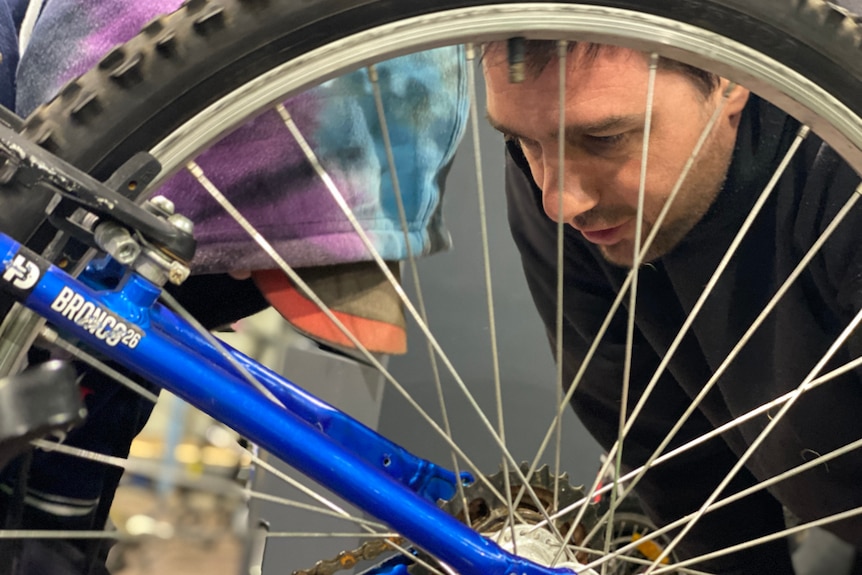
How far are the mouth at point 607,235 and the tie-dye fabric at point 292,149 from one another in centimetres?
20

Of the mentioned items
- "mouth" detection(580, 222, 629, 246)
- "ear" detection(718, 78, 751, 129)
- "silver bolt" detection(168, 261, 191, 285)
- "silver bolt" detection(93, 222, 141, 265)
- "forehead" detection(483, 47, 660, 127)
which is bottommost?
"silver bolt" detection(168, 261, 191, 285)

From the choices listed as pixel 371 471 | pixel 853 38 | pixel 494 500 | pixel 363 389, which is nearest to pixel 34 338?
pixel 371 471

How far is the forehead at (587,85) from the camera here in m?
0.54

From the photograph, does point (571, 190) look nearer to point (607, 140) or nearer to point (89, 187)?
point (607, 140)

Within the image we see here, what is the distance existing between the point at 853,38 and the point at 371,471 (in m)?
0.36

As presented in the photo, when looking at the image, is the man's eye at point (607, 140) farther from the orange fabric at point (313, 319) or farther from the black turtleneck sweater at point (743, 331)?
the orange fabric at point (313, 319)

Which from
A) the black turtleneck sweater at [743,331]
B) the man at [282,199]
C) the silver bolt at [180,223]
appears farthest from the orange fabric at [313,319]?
the black turtleneck sweater at [743,331]

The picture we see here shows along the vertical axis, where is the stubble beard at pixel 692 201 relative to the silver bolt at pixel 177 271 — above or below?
above

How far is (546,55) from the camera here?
19.5 inches

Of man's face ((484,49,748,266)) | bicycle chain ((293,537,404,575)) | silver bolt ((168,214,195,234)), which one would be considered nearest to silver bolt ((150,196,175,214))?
silver bolt ((168,214,195,234))

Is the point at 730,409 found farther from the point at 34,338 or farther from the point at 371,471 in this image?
the point at 34,338

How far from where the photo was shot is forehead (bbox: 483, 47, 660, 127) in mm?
539

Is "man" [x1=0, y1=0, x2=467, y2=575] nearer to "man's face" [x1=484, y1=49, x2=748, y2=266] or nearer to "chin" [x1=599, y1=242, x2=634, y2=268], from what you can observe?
"man's face" [x1=484, y1=49, x2=748, y2=266]

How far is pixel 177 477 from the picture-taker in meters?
0.88
